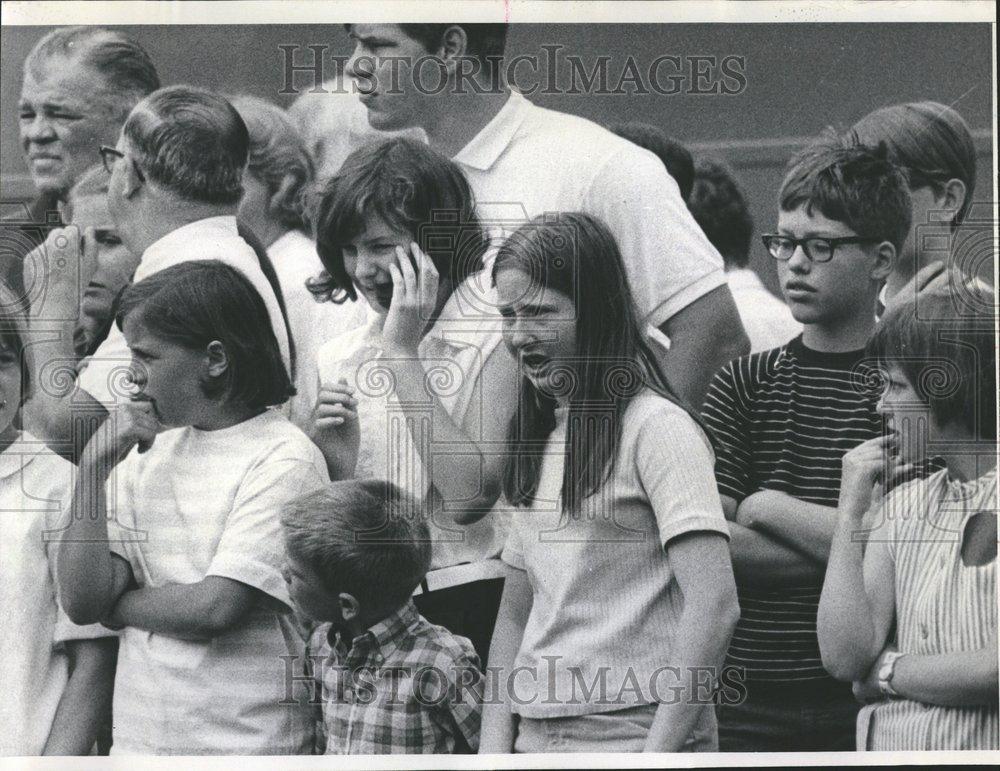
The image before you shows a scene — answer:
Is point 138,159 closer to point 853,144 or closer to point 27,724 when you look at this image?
point 27,724

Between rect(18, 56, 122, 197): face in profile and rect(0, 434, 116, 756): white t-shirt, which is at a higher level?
rect(18, 56, 122, 197): face in profile

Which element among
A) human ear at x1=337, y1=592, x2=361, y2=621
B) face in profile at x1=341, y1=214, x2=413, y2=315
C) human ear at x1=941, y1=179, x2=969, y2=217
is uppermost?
human ear at x1=941, y1=179, x2=969, y2=217

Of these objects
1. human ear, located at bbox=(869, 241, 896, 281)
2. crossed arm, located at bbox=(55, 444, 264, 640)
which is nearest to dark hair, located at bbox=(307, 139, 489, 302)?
crossed arm, located at bbox=(55, 444, 264, 640)

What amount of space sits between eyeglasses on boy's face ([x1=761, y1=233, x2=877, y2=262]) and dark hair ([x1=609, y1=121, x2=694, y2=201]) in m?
0.29

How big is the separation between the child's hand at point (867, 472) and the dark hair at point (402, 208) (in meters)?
1.20

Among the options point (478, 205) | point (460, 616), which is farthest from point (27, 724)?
point (478, 205)

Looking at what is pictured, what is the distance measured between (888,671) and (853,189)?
4.50 ft

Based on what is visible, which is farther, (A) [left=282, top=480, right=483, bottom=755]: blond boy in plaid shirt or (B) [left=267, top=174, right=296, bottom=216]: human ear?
(B) [left=267, top=174, right=296, bottom=216]: human ear

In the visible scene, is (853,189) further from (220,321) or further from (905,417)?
(220,321)

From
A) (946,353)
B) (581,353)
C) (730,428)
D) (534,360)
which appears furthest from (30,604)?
(946,353)

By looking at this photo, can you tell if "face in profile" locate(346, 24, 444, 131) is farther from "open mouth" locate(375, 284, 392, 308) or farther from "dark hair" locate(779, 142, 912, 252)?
"dark hair" locate(779, 142, 912, 252)

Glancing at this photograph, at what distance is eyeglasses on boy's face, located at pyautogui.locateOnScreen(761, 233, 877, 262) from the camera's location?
3.49m

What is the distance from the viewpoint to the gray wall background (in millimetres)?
3520

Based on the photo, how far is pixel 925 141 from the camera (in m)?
3.55
